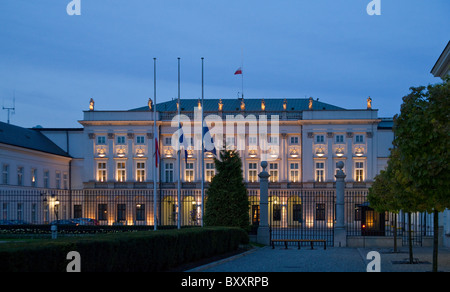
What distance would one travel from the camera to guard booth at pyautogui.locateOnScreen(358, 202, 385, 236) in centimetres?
3644

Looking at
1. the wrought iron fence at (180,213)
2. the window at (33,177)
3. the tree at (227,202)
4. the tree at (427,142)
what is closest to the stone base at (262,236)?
the tree at (227,202)

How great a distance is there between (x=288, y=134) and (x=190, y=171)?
1145 cm

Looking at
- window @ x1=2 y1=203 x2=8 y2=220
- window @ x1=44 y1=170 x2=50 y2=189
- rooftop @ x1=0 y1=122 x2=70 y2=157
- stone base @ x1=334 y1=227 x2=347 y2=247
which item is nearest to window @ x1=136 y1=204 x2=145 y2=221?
window @ x1=44 y1=170 x2=50 y2=189

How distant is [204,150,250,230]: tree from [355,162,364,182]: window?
36.9 meters

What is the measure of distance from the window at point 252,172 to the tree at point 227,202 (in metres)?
35.5

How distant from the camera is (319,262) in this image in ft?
79.8

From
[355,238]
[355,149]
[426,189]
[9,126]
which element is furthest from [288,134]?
[426,189]

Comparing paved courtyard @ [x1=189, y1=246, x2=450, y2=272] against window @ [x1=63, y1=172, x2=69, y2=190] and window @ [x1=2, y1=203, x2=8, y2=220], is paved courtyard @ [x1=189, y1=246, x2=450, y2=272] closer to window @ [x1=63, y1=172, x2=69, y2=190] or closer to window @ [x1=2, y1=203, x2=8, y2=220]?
window @ [x1=2, y1=203, x2=8, y2=220]

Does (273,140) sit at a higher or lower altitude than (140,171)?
higher

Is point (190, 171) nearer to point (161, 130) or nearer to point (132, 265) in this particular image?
point (161, 130)

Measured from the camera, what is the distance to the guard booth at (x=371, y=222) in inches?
1435

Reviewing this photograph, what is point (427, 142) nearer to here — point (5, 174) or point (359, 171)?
point (5, 174)

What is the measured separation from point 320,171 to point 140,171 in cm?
1942

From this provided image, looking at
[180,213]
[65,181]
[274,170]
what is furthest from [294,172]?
[180,213]
